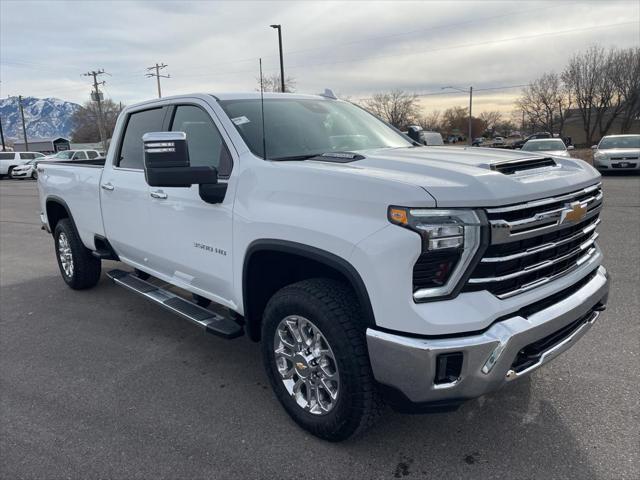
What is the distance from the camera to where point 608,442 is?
2.70 m

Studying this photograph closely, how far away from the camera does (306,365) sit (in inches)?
110

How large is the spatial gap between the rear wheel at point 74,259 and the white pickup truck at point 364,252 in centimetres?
211

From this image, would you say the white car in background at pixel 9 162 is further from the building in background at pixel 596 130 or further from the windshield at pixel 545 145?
the building in background at pixel 596 130

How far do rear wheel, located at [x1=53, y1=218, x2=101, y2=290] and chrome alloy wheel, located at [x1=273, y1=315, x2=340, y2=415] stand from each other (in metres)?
3.54

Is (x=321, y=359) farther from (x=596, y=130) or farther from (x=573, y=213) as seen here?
(x=596, y=130)

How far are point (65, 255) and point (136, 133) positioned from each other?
223 centimetres

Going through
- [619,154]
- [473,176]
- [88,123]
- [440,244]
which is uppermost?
[88,123]

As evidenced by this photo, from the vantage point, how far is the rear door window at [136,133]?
167 inches

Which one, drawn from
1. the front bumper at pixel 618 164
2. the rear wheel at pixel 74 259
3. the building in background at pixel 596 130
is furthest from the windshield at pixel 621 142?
the building in background at pixel 596 130

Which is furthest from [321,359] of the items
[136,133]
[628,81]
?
[628,81]

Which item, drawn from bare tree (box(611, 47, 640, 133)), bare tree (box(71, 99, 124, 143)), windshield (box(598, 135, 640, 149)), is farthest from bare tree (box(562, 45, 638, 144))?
bare tree (box(71, 99, 124, 143))

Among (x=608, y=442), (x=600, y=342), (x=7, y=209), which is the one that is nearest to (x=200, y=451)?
(x=608, y=442)

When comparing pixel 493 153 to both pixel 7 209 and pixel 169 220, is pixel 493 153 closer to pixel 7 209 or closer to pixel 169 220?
pixel 169 220

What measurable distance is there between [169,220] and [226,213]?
768mm
